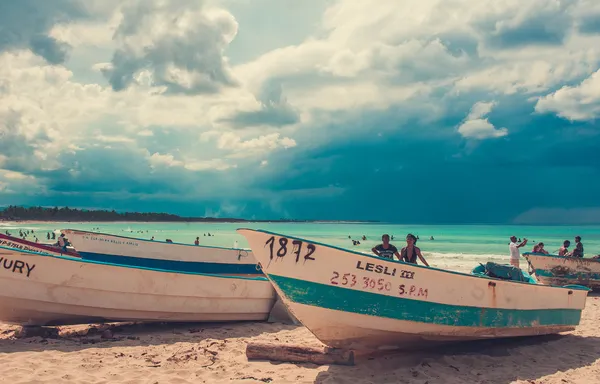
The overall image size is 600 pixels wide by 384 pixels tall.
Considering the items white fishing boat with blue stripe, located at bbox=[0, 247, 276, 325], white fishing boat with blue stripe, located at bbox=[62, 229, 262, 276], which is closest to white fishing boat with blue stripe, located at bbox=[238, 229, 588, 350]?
white fishing boat with blue stripe, located at bbox=[0, 247, 276, 325]

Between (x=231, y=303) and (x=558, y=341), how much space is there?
6649 mm

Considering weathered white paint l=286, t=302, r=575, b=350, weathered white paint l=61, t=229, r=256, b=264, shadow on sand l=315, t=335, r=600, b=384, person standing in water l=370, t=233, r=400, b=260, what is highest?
person standing in water l=370, t=233, r=400, b=260

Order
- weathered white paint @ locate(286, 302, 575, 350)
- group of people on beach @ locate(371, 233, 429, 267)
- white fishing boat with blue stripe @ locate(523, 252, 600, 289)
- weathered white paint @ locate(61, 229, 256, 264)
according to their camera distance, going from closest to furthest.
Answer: weathered white paint @ locate(286, 302, 575, 350), group of people on beach @ locate(371, 233, 429, 267), weathered white paint @ locate(61, 229, 256, 264), white fishing boat with blue stripe @ locate(523, 252, 600, 289)

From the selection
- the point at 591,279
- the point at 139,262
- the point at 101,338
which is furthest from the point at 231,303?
the point at 591,279

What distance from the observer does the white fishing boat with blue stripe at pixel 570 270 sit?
1584cm

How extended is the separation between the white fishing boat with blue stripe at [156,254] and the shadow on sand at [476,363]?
7.58 m

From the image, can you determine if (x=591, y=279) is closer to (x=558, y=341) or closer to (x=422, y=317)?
(x=558, y=341)

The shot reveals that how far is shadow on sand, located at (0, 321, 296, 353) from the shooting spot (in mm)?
8305

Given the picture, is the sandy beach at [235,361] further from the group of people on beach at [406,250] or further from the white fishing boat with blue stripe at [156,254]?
the white fishing boat with blue stripe at [156,254]

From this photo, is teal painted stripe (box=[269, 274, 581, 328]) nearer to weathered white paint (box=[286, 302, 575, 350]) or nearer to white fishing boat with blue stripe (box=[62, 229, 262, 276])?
weathered white paint (box=[286, 302, 575, 350])

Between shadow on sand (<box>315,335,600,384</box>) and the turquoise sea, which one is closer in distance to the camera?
shadow on sand (<box>315,335,600,384</box>)

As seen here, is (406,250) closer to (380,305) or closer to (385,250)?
(385,250)

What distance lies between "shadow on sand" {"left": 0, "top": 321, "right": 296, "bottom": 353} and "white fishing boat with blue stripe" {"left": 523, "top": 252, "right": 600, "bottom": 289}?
10.6 meters

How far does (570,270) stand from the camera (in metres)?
16.0
